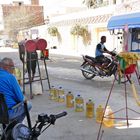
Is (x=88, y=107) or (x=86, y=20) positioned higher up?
(x=86, y=20)

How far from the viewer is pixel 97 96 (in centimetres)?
879

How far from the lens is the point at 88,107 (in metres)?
6.62

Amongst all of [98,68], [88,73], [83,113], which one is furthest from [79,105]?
[88,73]

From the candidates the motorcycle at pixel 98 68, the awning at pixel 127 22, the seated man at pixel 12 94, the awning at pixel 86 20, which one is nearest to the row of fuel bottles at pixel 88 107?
the seated man at pixel 12 94

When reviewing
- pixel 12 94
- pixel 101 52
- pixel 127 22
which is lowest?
pixel 12 94

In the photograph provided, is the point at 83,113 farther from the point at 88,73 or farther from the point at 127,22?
the point at 127,22

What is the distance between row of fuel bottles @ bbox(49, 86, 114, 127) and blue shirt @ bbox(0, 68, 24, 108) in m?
2.00

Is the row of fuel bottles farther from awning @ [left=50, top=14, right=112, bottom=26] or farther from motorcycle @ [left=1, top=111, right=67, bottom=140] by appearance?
awning @ [left=50, top=14, right=112, bottom=26]

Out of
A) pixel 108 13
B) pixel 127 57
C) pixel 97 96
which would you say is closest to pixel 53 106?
pixel 97 96

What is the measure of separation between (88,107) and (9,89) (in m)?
2.66

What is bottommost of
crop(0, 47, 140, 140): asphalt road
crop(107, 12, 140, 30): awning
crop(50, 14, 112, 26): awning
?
crop(0, 47, 140, 140): asphalt road

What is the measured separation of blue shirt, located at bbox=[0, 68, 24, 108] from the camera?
4270 mm

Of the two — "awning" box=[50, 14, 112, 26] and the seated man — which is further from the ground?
"awning" box=[50, 14, 112, 26]

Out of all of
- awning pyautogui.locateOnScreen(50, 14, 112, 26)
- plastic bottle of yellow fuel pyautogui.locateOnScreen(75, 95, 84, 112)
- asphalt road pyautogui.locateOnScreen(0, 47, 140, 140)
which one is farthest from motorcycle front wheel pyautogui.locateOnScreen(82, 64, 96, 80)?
awning pyautogui.locateOnScreen(50, 14, 112, 26)
